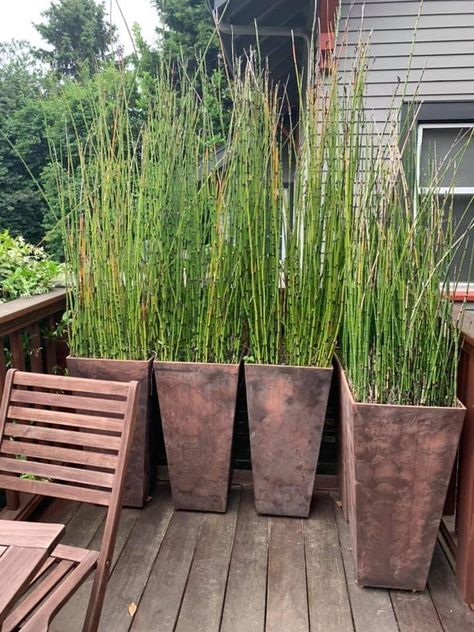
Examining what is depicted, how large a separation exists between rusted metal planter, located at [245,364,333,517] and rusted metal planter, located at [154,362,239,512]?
0.10 meters

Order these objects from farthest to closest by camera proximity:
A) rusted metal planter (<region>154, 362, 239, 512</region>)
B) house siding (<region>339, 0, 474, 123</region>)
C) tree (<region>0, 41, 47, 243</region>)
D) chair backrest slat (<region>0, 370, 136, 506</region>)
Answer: tree (<region>0, 41, 47, 243</region>), house siding (<region>339, 0, 474, 123</region>), rusted metal planter (<region>154, 362, 239, 512</region>), chair backrest slat (<region>0, 370, 136, 506</region>)

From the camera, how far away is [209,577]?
1.60m

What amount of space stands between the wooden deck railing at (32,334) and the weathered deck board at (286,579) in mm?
983

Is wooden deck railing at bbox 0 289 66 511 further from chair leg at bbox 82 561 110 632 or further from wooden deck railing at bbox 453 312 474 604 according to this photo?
wooden deck railing at bbox 453 312 474 604

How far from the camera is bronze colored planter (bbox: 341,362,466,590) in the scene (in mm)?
1438

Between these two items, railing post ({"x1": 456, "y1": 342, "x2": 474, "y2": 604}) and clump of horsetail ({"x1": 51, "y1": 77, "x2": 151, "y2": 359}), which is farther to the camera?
clump of horsetail ({"x1": 51, "y1": 77, "x2": 151, "y2": 359})

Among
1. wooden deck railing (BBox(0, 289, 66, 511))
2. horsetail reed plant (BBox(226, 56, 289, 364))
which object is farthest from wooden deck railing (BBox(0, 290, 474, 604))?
horsetail reed plant (BBox(226, 56, 289, 364))

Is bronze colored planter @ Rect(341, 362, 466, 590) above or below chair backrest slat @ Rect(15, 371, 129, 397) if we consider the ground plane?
below

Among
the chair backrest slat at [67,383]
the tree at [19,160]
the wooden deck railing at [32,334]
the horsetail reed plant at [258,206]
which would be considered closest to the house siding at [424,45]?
the horsetail reed plant at [258,206]

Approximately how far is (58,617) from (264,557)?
0.68 meters

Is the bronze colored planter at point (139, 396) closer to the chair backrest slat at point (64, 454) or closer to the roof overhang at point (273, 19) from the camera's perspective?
the chair backrest slat at point (64, 454)

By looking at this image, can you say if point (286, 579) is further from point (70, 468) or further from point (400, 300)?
point (400, 300)

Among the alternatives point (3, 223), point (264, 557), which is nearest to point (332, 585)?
point (264, 557)

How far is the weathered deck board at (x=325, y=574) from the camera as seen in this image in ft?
4.66
